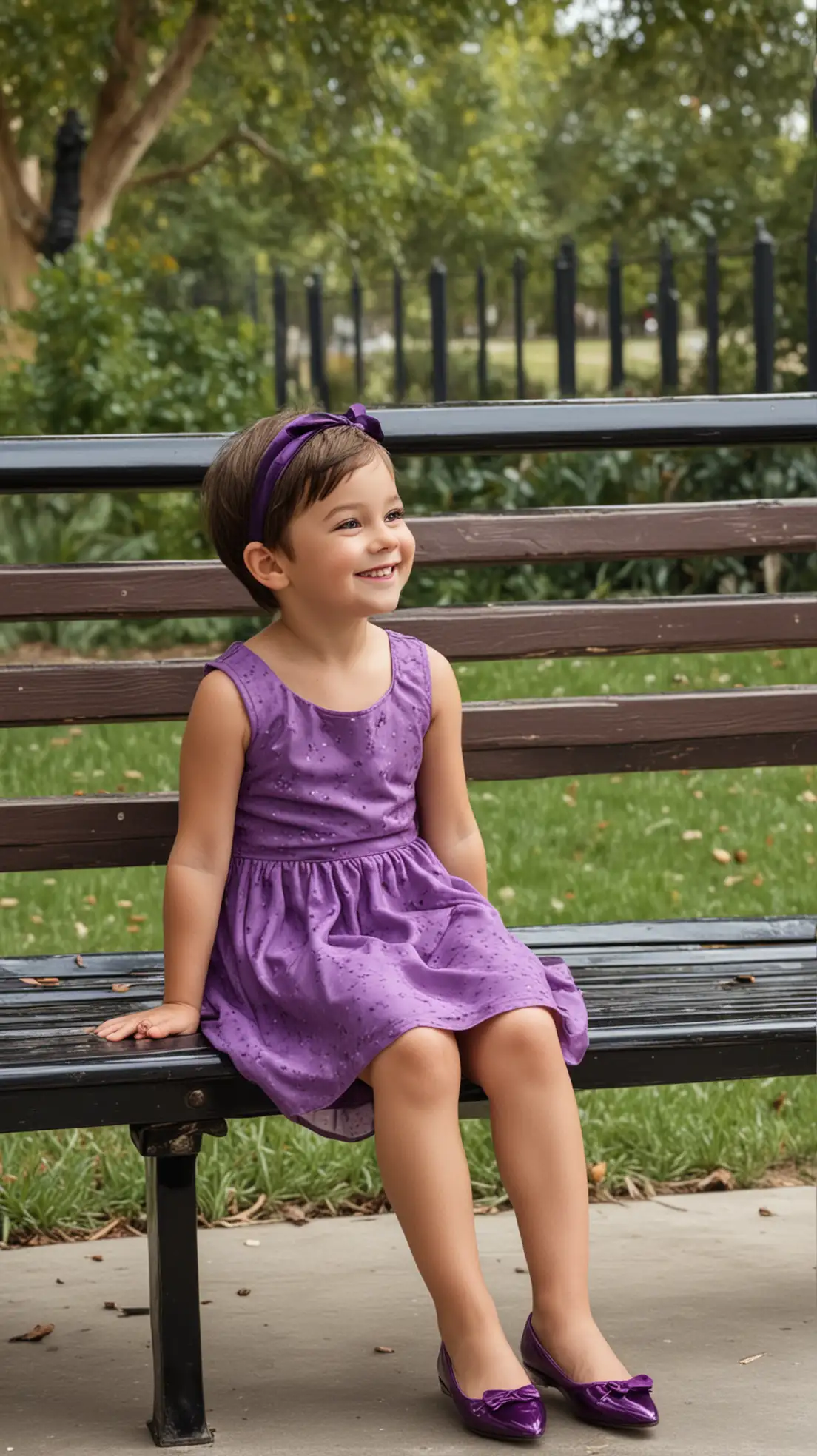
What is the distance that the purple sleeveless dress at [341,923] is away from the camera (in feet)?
7.76

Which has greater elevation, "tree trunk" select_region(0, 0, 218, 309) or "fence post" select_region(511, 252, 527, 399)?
"tree trunk" select_region(0, 0, 218, 309)

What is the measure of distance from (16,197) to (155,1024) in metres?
16.8

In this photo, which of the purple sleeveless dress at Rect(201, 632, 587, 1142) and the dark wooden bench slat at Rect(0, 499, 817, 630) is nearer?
the purple sleeveless dress at Rect(201, 632, 587, 1142)

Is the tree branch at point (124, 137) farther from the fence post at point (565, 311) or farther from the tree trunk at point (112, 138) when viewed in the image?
the fence post at point (565, 311)

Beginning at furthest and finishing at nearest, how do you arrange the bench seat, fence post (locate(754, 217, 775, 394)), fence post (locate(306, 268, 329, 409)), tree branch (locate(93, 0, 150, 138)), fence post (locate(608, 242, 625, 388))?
tree branch (locate(93, 0, 150, 138)) < fence post (locate(306, 268, 329, 409)) < fence post (locate(608, 242, 625, 388)) < fence post (locate(754, 217, 775, 394)) < the bench seat

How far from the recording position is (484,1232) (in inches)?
124

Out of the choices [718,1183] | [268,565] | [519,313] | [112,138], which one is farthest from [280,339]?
[268,565]

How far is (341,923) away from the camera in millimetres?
2570

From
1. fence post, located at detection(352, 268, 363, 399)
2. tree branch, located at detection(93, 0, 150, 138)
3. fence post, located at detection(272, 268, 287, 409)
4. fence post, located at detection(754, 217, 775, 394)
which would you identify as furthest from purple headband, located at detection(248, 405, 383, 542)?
tree branch, located at detection(93, 0, 150, 138)

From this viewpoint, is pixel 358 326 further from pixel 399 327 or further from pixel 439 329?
pixel 439 329

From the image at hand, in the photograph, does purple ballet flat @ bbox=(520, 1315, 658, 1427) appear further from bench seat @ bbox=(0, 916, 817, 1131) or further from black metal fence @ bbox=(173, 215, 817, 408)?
black metal fence @ bbox=(173, 215, 817, 408)

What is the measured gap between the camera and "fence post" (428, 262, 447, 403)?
8930 mm

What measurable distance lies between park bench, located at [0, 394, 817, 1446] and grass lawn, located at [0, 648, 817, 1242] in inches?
22.2

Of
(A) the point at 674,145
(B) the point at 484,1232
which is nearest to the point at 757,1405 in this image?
(B) the point at 484,1232
